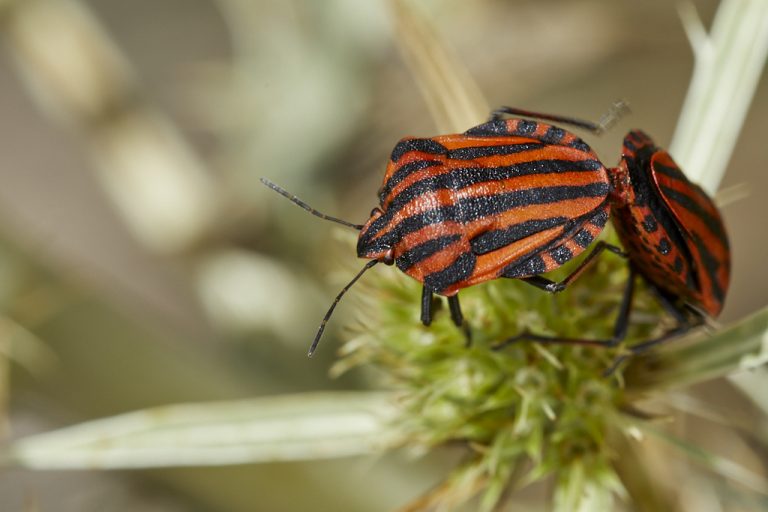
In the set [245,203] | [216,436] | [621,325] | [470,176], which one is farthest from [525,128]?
[245,203]

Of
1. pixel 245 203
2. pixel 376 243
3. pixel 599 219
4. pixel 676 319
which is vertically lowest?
pixel 676 319

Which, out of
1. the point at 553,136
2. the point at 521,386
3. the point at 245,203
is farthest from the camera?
the point at 245,203

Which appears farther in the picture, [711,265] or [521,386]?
[521,386]

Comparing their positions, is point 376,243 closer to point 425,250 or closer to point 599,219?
point 425,250

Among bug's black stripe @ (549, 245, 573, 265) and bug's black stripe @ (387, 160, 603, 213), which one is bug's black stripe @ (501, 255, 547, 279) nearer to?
bug's black stripe @ (549, 245, 573, 265)

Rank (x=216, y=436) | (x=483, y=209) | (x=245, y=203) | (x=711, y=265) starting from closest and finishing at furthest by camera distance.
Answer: (x=483, y=209) → (x=711, y=265) → (x=216, y=436) → (x=245, y=203)

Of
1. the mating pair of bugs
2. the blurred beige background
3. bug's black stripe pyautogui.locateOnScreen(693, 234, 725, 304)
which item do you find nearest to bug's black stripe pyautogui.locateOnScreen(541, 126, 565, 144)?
the mating pair of bugs

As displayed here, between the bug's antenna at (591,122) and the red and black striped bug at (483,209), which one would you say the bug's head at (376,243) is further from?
the bug's antenna at (591,122)
